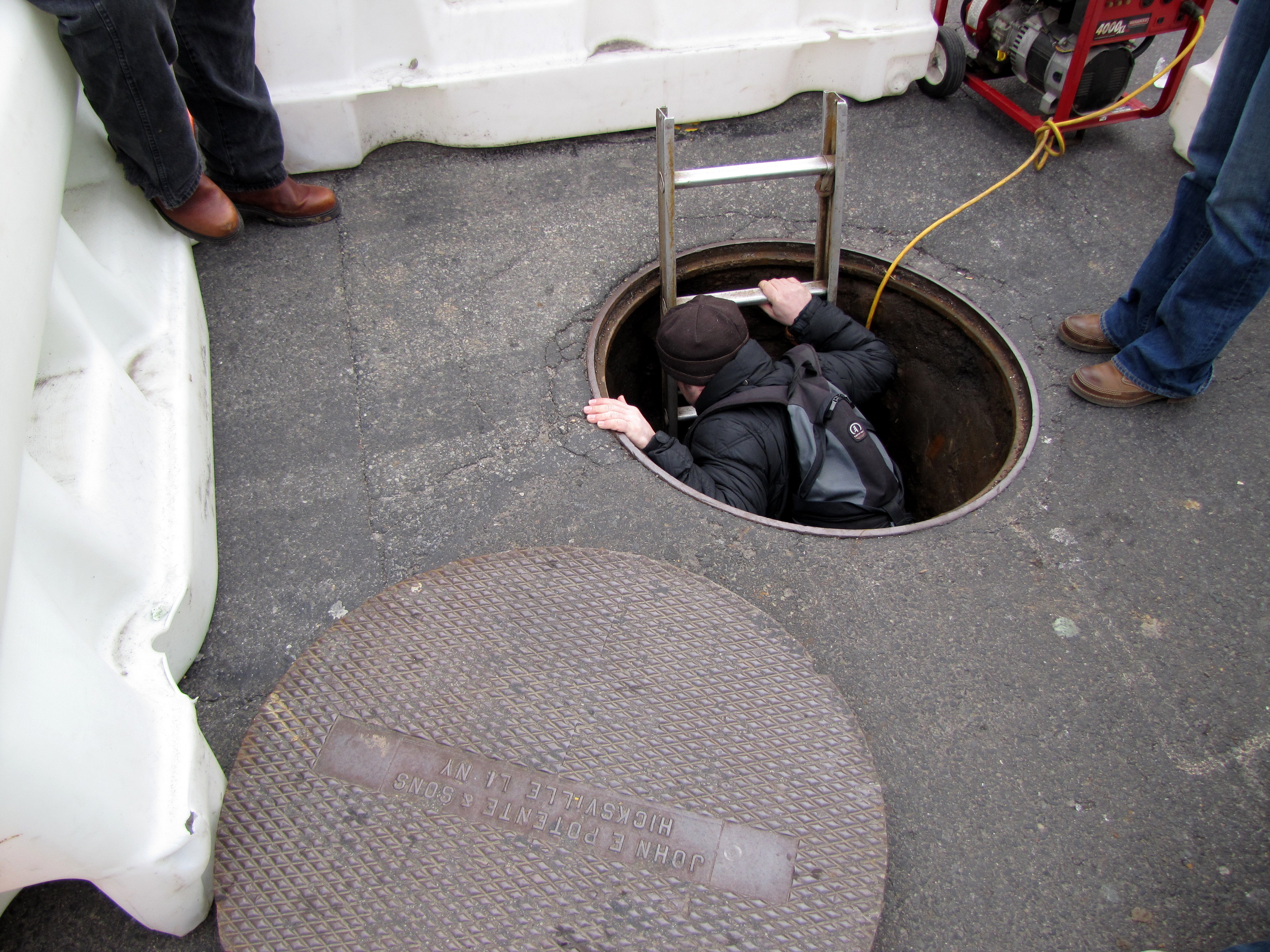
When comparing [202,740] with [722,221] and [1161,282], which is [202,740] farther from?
[1161,282]

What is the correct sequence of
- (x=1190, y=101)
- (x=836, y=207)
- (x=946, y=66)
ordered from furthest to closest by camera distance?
(x=946, y=66), (x=1190, y=101), (x=836, y=207)

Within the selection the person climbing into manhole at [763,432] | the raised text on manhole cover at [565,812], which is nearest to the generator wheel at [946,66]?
the person climbing into manhole at [763,432]

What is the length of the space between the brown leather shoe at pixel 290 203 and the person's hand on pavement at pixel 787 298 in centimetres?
157

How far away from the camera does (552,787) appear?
5.39 feet

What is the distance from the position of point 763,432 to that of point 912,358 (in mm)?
872

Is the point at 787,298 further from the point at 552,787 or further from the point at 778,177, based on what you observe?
the point at 552,787

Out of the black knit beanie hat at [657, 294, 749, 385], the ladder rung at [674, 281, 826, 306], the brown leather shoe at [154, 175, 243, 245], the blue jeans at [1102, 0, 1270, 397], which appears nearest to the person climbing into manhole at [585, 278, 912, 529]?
the black knit beanie hat at [657, 294, 749, 385]

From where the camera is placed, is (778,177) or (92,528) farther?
(778,177)

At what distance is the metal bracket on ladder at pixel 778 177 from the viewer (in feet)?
8.36

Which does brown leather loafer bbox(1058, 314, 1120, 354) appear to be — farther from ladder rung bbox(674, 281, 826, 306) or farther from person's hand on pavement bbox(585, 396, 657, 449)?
person's hand on pavement bbox(585, 396, 657, 449)

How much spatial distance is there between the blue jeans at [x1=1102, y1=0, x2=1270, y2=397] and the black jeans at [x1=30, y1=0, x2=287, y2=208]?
2.75 m

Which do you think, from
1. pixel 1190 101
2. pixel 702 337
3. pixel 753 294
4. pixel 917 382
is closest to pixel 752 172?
pixel 753 294

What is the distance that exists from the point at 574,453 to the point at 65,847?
4.66 feet

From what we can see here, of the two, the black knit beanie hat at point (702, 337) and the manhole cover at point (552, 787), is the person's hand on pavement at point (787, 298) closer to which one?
the black knit beanie hat at point (702, 337)
